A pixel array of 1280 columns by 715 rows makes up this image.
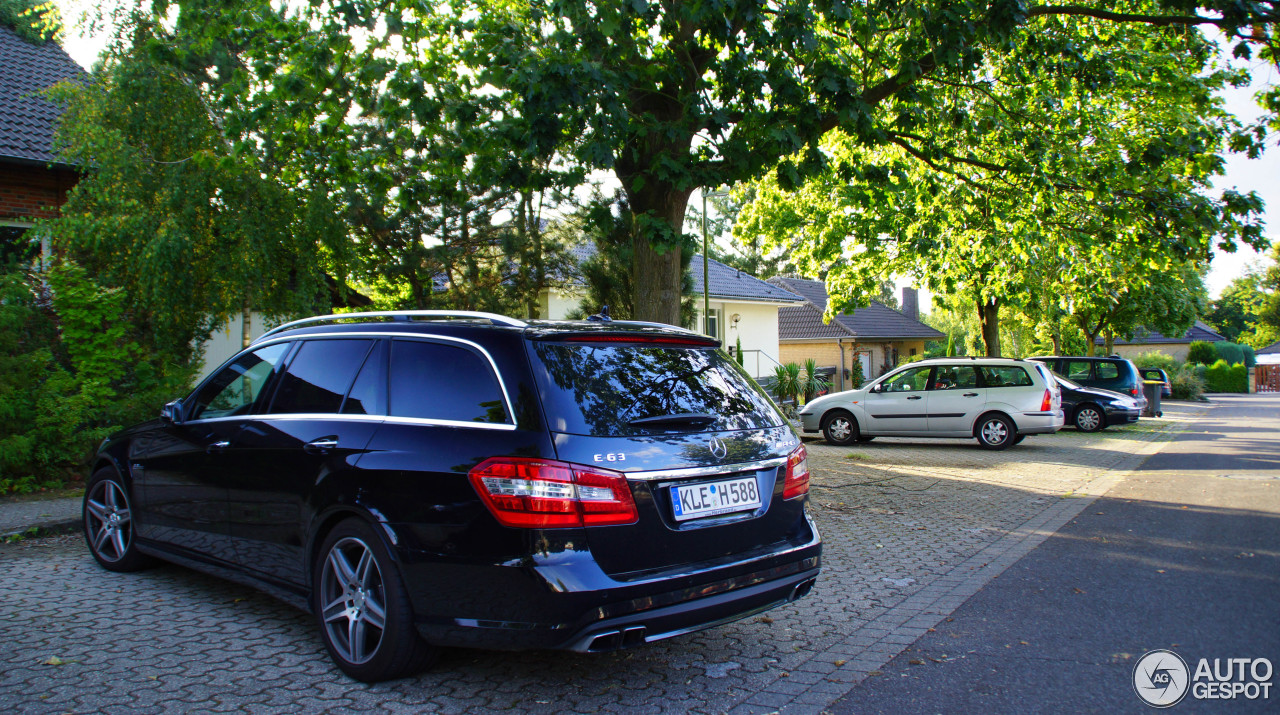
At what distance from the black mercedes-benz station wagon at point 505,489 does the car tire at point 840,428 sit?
12169 millimetres

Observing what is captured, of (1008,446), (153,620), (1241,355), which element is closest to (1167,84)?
(1008,446)

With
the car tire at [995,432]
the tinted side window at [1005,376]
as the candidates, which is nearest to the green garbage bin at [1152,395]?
the tinted side window at [1005,376]

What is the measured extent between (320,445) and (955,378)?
1368 centimetres

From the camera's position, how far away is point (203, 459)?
4.83m

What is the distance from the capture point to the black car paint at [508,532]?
3.28m

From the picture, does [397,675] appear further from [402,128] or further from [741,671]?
[402,128]

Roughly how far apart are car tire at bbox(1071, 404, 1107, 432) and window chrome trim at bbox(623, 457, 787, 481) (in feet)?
58.3

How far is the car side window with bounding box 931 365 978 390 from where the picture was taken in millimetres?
15398

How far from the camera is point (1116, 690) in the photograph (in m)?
3.79

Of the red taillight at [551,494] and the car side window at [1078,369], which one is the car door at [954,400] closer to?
the car side window at [1078,369]

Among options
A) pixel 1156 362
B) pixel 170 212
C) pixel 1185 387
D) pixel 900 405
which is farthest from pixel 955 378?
pixel 1156 362

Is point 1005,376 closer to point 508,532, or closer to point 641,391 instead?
point 641,391

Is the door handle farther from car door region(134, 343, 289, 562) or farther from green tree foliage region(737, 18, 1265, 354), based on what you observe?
green tree foliage region(737, 18, 1265, 354)

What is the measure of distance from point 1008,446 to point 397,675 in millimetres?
13937
